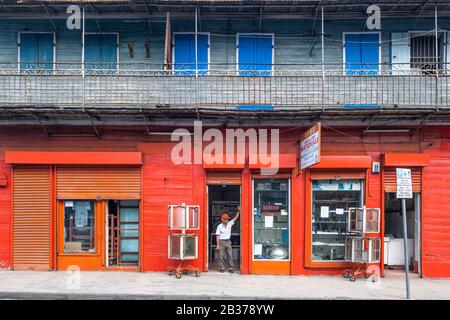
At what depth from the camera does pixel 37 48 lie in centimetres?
1554

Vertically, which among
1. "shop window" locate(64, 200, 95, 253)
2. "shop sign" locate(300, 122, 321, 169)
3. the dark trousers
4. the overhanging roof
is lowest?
the dark trousers

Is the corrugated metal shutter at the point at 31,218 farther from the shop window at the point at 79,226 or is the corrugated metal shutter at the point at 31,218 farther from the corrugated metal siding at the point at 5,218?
the shop window at the point at 79,226

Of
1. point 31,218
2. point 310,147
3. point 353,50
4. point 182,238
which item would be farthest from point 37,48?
point 353,50

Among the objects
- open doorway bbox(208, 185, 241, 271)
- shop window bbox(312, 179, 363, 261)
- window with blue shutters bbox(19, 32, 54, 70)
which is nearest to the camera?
shop window bbox(312, 179, 363, 261)

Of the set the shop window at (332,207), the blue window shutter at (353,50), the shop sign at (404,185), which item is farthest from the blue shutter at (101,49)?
the shop sign at (404,185)

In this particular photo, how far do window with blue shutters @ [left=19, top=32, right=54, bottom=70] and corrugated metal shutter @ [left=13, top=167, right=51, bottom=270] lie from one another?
143 inches

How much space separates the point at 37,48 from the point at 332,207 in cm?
1064

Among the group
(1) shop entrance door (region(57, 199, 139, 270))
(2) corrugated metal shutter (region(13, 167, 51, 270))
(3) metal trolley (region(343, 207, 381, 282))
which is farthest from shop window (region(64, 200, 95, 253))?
(3) metal trolley (region(343, 207, 381, 282))

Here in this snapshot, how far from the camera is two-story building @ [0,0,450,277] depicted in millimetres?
14117

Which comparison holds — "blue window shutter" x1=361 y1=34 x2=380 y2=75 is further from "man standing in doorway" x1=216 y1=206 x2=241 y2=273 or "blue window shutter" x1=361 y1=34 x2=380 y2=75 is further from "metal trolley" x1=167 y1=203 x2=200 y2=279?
"metal trolley" x1=167 y1=203 x2=200 y2=279

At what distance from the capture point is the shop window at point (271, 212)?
47.5ft

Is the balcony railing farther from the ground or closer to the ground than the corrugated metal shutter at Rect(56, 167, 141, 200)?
farther from the ground

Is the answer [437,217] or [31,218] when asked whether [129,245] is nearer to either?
[31,218]

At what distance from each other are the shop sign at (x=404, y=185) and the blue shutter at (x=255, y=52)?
588 centimetres
